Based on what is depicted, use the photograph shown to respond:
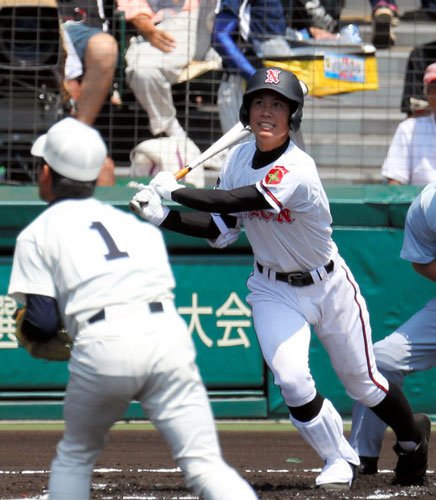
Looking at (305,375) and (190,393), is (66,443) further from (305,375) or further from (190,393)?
(305,375)

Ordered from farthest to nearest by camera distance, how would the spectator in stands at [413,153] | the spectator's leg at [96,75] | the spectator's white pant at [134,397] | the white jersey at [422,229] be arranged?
the spectator's leg at [96,75]
the spectator in stands at [413,153]
the white jersey at [422,229]
the spectator's white pant at [134,397]

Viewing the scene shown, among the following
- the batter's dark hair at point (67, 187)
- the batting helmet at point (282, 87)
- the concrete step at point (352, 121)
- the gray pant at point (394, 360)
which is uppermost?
the batting helmet at point (282, 87)

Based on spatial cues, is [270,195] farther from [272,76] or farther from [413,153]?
[413,153]

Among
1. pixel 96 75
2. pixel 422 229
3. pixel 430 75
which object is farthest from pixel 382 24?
pixel 422 229

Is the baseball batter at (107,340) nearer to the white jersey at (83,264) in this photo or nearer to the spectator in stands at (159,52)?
the white jersey at (83,264)

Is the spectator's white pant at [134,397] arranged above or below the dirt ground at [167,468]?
above

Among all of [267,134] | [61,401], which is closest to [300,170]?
[267,134]

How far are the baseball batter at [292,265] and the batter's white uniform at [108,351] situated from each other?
125cm

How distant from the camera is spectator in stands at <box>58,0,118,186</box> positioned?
710cm

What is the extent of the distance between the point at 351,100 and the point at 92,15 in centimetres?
199

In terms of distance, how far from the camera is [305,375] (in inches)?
171

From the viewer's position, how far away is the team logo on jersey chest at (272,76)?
4402 mm

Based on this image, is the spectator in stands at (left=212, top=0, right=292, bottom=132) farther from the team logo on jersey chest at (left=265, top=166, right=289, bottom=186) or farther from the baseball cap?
the team logo on jersey chest at (left=265, top=166, right=289, bottom=186)

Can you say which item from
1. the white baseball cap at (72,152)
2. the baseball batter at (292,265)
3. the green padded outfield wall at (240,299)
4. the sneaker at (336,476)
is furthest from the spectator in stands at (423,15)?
the white baseball cap at (72,152)
